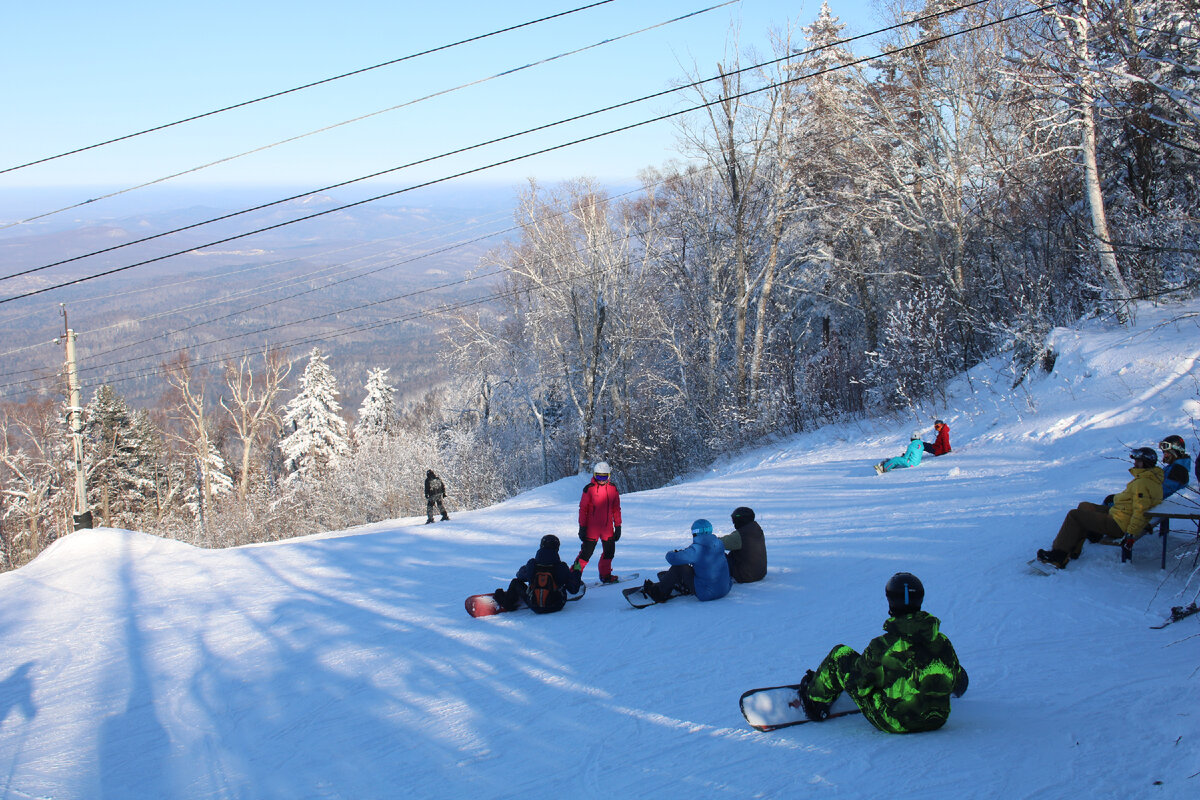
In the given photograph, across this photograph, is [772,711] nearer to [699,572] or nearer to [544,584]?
[699,572]

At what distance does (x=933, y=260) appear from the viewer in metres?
20.9

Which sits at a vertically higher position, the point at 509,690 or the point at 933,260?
the point at 933,260

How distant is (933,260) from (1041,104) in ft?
18.3

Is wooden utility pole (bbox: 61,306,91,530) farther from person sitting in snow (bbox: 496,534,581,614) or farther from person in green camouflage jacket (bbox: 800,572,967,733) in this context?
person in green camouflage jacket (bbox: 800,572,967,733)

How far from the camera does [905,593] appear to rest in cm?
398

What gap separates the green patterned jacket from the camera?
3.96 m

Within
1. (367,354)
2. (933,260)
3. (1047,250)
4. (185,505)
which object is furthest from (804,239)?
(367,354)

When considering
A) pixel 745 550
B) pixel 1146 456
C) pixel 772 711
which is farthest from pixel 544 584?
pixel 1146 456

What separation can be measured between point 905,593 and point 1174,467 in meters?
4.94

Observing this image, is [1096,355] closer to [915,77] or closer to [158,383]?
[915,77]

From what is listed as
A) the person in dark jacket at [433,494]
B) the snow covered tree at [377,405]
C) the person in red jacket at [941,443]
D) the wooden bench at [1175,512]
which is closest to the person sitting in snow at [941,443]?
the person in red jacket at [941,443]

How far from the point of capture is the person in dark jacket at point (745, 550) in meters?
7.92

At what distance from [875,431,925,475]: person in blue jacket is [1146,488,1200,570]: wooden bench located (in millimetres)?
5437

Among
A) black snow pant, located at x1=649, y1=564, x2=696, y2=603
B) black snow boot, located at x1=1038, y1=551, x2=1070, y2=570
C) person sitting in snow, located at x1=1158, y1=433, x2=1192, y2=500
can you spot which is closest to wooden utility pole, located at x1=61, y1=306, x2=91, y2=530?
black snow pant, located at x1=649, y1=564, x2=696, y2=603
